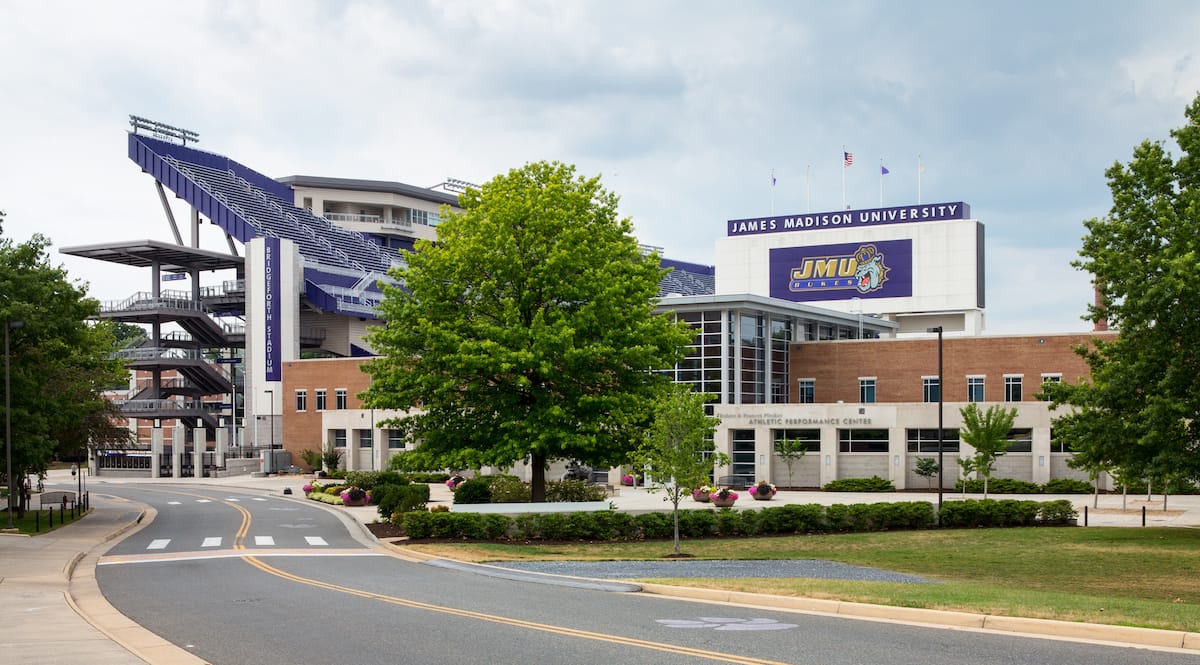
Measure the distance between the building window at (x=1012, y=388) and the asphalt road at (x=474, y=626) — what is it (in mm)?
49637

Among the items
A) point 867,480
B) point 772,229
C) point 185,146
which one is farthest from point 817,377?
point 185,146

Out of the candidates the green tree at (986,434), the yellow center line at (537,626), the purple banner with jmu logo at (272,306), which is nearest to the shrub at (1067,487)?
the green tree at (986,434)

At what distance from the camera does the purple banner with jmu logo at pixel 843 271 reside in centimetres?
9769

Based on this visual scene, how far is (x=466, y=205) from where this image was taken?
40438mm

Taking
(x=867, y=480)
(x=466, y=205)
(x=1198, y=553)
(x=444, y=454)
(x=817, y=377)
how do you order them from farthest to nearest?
(x=817, y=377) < (x=867, y=480) < (x=466, y=205) < (x=444, y=454) < (x=1198, y=553)

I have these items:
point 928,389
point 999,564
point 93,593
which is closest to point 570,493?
point 999,564

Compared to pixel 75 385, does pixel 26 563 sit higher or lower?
lower

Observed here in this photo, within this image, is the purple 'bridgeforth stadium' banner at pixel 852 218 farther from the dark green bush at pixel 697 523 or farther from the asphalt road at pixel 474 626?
the asphalt road at pixel 474 626

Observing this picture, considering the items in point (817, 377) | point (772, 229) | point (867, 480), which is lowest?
point (867, 480)

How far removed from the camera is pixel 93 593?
23219 millimetres

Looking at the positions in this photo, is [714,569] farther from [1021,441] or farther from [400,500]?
[1021,441]

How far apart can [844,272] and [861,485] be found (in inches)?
1714

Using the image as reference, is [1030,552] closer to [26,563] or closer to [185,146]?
[26,563]

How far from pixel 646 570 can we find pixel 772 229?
79.9 meters
